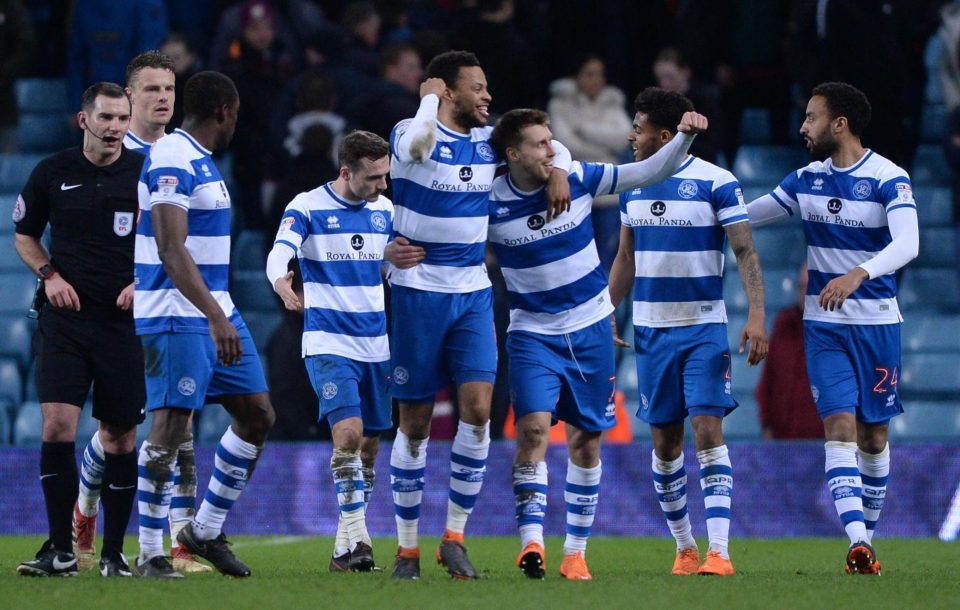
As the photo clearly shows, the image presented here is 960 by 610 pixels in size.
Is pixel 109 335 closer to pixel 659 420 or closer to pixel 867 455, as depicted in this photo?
pixel 659 420

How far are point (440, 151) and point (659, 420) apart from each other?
1961 mm

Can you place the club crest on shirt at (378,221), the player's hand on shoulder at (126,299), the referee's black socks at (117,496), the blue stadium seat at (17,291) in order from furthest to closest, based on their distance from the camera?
the blue stadium seat at (17,291), the club crest on shirt at (378,221), the player's hand on shoulder at (126,299), the referee's black socks at (117,496)

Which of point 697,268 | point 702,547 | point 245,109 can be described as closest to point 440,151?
point 697,268

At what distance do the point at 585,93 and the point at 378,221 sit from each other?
19.7 feet

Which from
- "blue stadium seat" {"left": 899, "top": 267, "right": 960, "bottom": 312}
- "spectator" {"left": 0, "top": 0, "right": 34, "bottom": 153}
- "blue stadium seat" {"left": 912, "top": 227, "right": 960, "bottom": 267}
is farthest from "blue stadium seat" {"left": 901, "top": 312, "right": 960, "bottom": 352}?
"spectator" {"left": 0, "top": 0, "right": 34, "bottom": 153}

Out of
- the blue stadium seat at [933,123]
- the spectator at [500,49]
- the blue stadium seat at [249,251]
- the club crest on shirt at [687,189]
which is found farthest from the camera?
the blue stadium seat at [933,123]

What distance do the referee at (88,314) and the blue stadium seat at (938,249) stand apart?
29.9ft

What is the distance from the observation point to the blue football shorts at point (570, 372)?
910 cm

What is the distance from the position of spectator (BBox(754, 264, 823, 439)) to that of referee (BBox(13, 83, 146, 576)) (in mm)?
6006

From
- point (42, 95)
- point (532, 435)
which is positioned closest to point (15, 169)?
point (42, 95)

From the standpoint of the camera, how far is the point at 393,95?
47.1 ft

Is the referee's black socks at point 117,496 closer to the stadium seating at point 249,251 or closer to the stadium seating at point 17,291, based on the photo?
the stadium seating at point 249,251

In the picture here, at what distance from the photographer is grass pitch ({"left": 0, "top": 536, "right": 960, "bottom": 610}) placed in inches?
302

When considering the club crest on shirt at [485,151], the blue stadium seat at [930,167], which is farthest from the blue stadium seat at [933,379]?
the club crest on shirt at [485,151]
